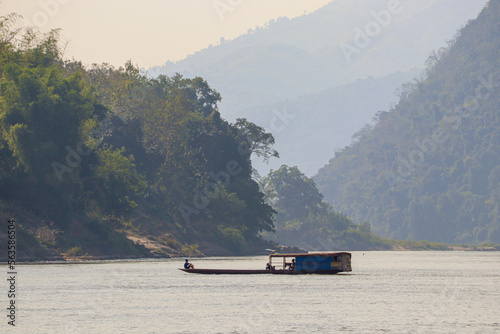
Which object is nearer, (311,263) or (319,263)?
(319,263)

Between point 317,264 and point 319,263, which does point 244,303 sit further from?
point 317,264

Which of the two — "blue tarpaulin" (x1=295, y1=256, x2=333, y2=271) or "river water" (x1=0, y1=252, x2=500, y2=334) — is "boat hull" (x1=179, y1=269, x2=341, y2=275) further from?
"blue tarpaulin" (x1=295, y1=256, x2=333, y2=271)

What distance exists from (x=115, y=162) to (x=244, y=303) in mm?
54318

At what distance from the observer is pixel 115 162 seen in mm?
99000

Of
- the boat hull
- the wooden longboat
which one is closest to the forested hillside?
the boat hull

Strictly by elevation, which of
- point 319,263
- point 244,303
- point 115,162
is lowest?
point 244,303

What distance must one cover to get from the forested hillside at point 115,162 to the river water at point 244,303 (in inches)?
625

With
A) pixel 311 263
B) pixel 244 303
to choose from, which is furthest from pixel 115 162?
pixel 244 303

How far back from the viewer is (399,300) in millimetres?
50812

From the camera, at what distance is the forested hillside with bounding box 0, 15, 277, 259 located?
8562 cm

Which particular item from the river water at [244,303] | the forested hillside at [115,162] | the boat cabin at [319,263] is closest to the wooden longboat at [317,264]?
the boat cabin at [319,263]

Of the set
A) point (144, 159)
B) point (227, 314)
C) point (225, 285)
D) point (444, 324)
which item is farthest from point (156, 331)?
point (144, 159)

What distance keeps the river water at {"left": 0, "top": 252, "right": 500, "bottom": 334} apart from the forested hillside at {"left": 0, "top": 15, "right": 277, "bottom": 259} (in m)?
15.9

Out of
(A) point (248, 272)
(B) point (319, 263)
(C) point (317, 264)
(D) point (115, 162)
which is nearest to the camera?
(A) point (248, 272)
